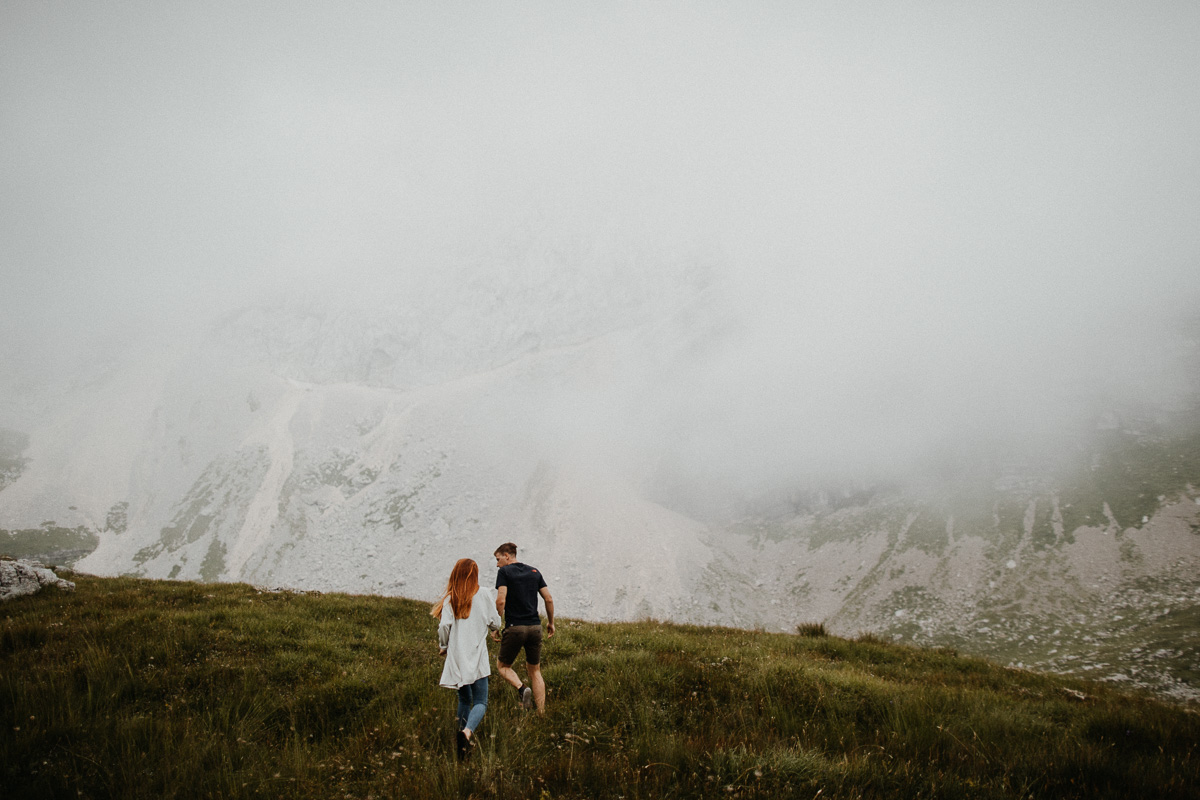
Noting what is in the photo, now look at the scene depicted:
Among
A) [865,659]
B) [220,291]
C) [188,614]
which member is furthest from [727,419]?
[220,291]

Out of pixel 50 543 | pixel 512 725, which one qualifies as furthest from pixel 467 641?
pixel 50 543

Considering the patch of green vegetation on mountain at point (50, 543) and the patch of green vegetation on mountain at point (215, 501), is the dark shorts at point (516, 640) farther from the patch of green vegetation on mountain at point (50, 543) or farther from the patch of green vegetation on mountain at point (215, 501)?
the patch of green vegetation on mountain at point (50, 543)

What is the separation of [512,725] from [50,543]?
15150cm

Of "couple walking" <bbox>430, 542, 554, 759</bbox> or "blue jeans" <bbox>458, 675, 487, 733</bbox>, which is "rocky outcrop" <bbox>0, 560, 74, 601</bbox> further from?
"blue jeans" <bbox>458, 675, 487, 733</bbox>

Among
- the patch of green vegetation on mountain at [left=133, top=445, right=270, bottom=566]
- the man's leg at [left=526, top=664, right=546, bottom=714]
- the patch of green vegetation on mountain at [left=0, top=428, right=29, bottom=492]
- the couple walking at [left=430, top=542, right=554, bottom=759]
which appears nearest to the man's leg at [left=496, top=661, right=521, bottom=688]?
the couple walking at [left=430, top=542, right=554, bottom=759]

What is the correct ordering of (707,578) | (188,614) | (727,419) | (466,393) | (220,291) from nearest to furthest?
(188,614) < (707,578) < (727,419) < (466,393) < (220,291)

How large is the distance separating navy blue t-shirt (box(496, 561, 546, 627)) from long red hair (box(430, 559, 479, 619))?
670 millimetres

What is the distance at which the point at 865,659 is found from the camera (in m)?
12.6

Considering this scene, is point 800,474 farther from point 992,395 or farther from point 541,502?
point 541,502

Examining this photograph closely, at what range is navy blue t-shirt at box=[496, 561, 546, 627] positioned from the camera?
7.57m

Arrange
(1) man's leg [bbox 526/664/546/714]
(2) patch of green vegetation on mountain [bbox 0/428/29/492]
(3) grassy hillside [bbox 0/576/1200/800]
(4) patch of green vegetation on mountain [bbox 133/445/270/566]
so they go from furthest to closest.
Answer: (2) patch of green vegetation on mountain [bbox 0/428/29/492] < (4) patch of green vegetation on mountain [bbox 133/445/270/566] < (1) man's leg [bbox 526/664/546/714] < (3) grassy hillside [bbox 0/576/1200/800]

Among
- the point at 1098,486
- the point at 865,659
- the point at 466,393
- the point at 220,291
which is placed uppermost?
the point at 220,291

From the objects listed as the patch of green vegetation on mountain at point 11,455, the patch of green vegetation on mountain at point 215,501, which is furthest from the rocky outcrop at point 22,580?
the patch of green vegetation on mountain at point 11,455

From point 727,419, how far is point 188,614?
107m
